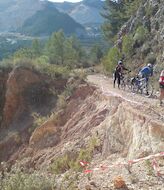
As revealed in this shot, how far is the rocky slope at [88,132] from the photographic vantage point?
11.5 meters

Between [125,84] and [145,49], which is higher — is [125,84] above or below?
below

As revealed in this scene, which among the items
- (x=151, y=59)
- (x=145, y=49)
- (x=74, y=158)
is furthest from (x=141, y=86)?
(x=145, y=49)

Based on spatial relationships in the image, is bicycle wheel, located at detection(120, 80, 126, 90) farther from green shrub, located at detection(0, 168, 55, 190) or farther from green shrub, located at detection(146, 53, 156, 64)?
green shrub, located at detection(146, 53, 156, 64)

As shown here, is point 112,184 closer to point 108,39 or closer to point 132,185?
point 132,185

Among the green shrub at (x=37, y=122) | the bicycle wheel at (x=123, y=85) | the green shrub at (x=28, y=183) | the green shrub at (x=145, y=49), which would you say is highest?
the green shrub at (x=145, y=49)

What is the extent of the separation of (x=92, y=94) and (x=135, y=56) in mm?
25635

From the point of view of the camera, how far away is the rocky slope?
11.5m

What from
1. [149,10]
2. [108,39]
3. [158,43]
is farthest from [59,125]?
[108,39]

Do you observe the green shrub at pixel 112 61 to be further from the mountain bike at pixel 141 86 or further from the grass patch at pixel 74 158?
the grass patch at pixel 74 158

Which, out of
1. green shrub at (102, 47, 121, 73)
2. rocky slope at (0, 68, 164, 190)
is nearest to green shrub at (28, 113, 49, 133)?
rocky slope at (0, 68, 164, 190)

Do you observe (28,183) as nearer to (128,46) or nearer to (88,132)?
(88,132)

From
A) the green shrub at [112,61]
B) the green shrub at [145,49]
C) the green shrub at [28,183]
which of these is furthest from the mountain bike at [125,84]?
the green shrub at [145,49]

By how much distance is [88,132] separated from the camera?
1859cm

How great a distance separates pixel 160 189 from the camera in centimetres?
988
